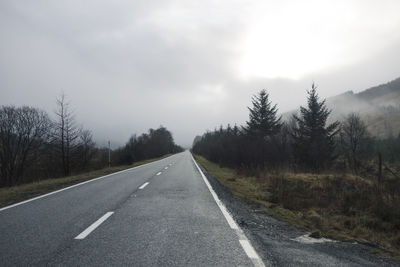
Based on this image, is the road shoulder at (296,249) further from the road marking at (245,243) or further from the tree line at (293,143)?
the tree line at (293,143)

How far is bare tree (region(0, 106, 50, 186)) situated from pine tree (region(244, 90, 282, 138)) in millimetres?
31299

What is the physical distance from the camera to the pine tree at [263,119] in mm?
31297

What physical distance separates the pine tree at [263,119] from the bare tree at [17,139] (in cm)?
3130

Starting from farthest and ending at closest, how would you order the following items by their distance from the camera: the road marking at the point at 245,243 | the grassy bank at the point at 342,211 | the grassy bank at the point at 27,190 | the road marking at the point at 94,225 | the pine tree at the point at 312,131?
1. the pine tree at the point at 312,131
2. the grassy bank at the point at 27,190
3. the grassy bank at the point at 342,211
4. the road marking at the point at 94,225
5. the road marking at the point at 245,243

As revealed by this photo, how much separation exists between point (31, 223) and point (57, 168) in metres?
36.9

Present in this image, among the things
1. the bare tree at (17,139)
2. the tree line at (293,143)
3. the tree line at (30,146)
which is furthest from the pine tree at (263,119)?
the bare tree at (17,139)

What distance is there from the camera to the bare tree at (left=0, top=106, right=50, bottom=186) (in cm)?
2945

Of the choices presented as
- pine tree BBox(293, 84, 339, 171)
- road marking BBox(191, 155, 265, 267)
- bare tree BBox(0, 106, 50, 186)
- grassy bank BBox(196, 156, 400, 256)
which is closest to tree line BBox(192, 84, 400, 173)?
pine tree BBox(293, 84, 339, 171)

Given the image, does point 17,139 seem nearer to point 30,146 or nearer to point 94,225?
point 30,146

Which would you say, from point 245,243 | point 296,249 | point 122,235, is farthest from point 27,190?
point 296,249

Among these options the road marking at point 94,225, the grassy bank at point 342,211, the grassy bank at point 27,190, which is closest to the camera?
the road marking at point 94,225

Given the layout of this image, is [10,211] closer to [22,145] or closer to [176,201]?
[176,201]

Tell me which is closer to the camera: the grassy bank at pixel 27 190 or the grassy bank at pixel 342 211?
the grassy bank at pixel 342 211

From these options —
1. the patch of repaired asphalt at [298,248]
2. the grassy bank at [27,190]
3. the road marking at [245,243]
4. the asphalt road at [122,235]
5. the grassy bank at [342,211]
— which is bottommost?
the grassy bank at [342,211]
